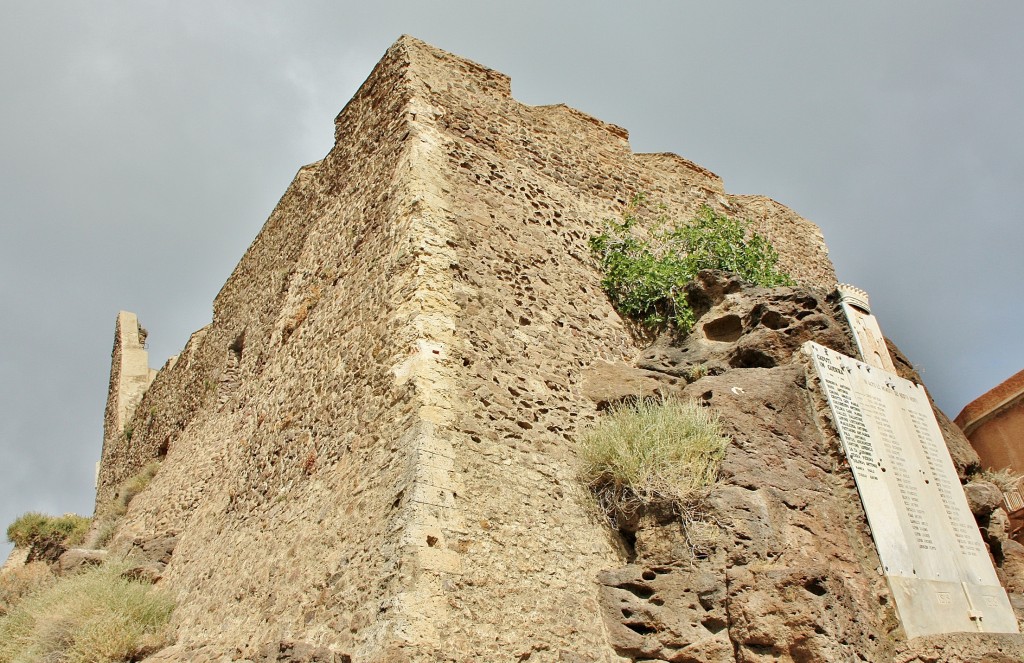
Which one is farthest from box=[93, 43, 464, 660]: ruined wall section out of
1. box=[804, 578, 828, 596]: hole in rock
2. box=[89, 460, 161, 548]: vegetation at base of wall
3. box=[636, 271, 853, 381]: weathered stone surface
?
box=[636, 271, 853, 381]: weathered stone surface

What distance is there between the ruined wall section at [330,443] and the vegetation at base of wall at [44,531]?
3.16 meters

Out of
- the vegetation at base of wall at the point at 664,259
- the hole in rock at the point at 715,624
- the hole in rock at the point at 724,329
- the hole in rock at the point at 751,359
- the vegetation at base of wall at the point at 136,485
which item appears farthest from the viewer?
the vegetation at base of wall at the point at 136,485

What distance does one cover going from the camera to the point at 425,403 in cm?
468

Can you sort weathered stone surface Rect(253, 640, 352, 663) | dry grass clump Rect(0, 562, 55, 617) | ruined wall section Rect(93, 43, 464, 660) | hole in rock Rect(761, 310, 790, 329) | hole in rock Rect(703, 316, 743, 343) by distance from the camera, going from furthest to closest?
dry grass clump Rect(0, 562, 55, 617), hole in rock Rect(703, 316, 743, 343), hole in rock Rect(761, 310, 790, 329), ruined wall section Rect(93, 43, 464, 660), weathered stone surface Rect(253, 640, 352, 663)

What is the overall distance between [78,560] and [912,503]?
9.28 m

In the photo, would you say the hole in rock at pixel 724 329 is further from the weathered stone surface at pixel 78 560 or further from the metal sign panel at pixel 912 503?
the weathered stone surface at pixel 78 560

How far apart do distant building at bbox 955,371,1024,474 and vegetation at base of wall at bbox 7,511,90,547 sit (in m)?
13.6

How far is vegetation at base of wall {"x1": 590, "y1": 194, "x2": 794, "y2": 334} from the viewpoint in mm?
7105

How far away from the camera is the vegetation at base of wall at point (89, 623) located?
5946 mm

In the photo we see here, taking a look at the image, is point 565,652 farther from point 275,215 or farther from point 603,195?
point 275,215

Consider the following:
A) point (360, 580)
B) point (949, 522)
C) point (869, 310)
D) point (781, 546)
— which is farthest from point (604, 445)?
point (869, 310)

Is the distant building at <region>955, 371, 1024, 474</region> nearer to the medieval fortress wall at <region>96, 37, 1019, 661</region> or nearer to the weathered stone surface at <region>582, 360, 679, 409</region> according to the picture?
the medieval fortress wall at <region>96, 37, 1019, 661</region>

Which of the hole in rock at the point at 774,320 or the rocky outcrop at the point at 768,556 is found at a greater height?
the hole in rock at the point at 774,320

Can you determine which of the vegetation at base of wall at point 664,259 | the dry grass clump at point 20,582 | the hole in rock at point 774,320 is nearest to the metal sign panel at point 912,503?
the hole in rock at point 774,320
